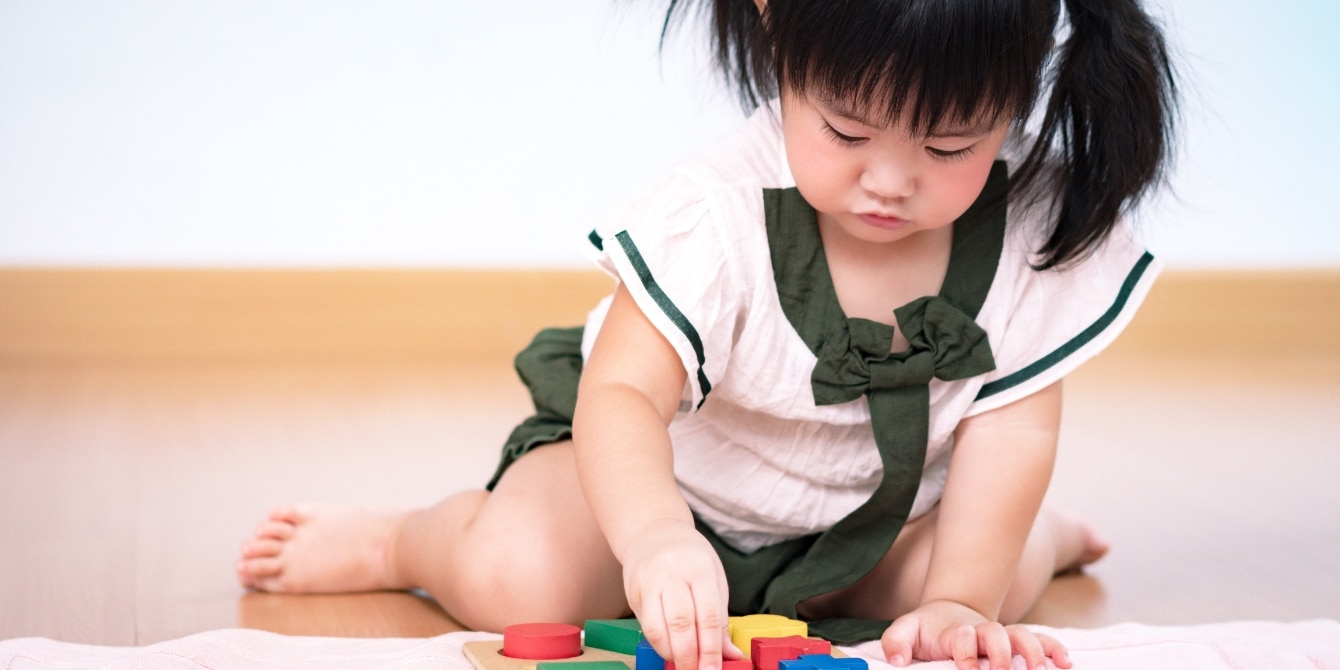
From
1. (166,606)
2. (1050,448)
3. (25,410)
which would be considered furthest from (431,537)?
(25,410)

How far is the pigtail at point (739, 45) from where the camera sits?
0.80 m

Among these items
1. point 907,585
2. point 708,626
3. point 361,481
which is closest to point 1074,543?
point 907,585

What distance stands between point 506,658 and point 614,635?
0.19 ft

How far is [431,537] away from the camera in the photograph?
2.93 ft

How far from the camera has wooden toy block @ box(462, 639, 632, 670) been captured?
63 centimetres

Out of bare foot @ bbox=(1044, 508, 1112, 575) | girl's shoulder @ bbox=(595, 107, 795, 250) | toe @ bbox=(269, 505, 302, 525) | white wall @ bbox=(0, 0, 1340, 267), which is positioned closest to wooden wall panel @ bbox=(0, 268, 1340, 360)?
white wall @ bbox=(0, 0, 1340, 267)

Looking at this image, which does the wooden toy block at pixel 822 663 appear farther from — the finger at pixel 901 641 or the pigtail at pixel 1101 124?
the pigtail at pixel 1101 124

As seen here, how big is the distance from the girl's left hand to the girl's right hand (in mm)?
145

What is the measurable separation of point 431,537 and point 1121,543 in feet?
1.91

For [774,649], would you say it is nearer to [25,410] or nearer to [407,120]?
[25,410]

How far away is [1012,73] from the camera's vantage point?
665mm

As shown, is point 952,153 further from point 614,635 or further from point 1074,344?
point 614,635

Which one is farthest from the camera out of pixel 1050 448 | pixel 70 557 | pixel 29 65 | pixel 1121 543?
pixel 29 65

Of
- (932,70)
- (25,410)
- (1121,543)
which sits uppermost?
(932,70)
